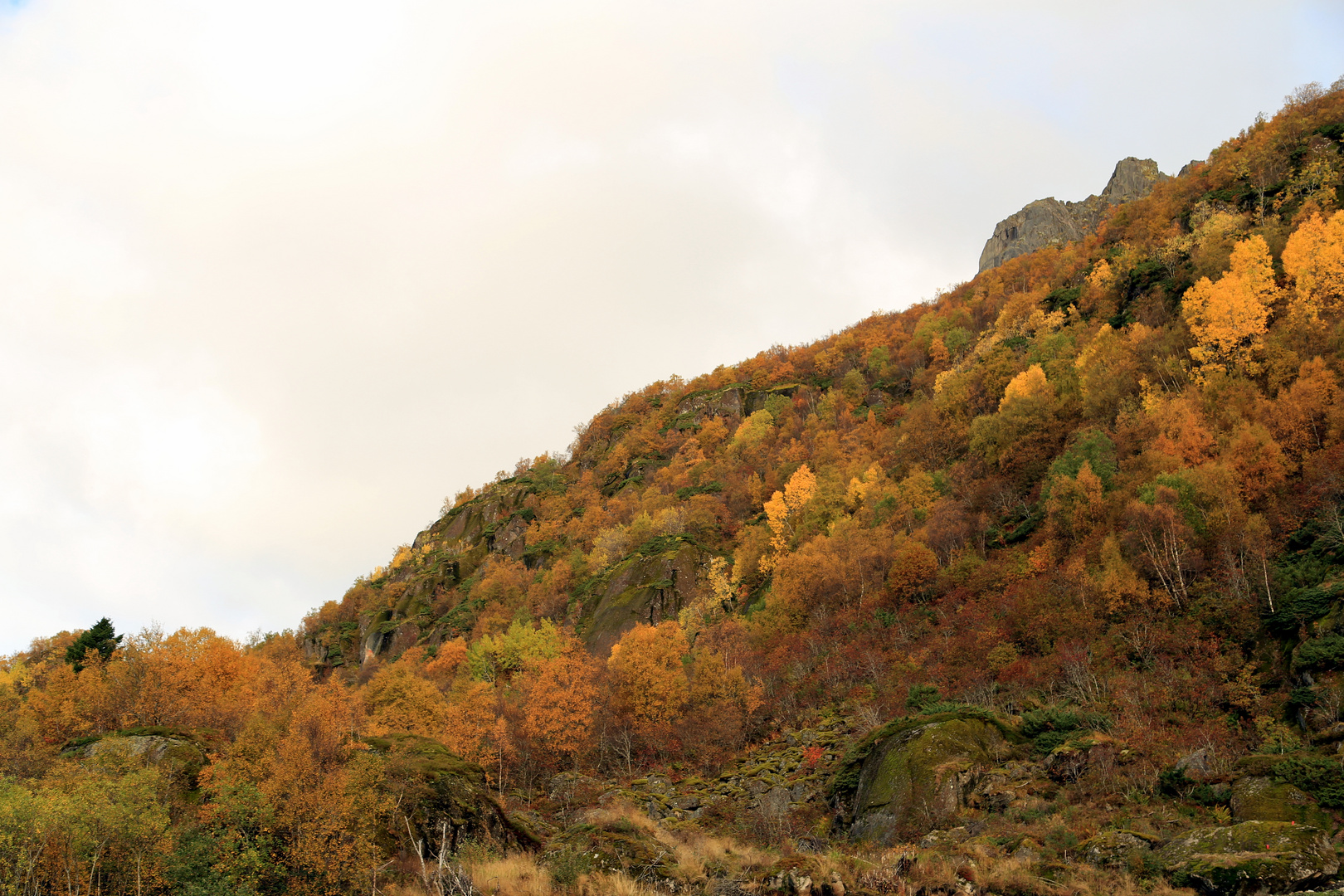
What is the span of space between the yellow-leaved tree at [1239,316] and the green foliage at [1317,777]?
41483mm

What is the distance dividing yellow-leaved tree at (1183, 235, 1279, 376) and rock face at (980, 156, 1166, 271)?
10558cm

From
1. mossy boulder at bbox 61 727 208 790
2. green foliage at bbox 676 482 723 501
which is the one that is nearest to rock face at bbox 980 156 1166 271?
green foliage at bbox 676 482 723 501

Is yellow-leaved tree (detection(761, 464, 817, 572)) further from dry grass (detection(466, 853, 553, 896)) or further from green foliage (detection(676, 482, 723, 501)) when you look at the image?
dry grass (detection(466, 853, 553, 896))

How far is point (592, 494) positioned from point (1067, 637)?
96.1 meters

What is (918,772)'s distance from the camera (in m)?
30.5

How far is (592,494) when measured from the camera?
13000 cm

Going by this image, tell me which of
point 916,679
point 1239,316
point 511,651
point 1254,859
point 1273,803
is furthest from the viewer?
point 511,651

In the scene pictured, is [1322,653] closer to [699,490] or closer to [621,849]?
[621,849]

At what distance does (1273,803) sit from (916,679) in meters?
26.2

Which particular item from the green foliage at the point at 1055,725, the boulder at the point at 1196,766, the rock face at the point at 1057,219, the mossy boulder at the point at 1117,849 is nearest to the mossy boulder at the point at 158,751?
the mossy boulder at the point at 1117,849

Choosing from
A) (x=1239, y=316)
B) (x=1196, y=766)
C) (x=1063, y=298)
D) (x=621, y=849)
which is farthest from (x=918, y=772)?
(x=1063, y=298)

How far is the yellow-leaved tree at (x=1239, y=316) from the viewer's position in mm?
54031

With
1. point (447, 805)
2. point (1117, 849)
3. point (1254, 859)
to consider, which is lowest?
point (1117, 849)

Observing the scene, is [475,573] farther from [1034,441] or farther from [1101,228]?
[1101,228]
